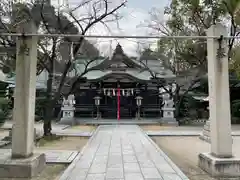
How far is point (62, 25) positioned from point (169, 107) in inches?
462

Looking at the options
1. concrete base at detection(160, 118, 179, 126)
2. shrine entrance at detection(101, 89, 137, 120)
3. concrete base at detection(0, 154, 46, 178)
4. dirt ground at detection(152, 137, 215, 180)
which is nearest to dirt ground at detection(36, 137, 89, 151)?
dirt ground at detection(152, 137, 215, 180)

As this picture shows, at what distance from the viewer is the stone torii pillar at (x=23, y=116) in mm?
5418

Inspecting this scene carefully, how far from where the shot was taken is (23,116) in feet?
18.5

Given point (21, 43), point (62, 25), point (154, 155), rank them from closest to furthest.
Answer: point (21, 43) < point (154, 155) < point (62, 25)

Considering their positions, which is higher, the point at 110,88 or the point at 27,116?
the point at 110,88

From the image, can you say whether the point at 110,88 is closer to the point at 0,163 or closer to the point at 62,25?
the point at 62,25

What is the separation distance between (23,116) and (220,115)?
13.9 feet

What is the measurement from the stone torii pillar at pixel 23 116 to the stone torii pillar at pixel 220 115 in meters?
3.89

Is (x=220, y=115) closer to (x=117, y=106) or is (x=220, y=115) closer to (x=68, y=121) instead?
(x=68, y=121)

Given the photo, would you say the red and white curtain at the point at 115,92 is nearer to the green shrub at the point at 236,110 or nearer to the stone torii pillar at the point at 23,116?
the green shrub at the point at 236,110

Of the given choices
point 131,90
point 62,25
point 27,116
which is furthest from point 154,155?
point 131,90

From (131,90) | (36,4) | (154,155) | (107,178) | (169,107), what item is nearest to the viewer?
(107,178)

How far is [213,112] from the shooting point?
592cm

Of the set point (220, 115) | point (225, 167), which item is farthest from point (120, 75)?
point (225, 167)
